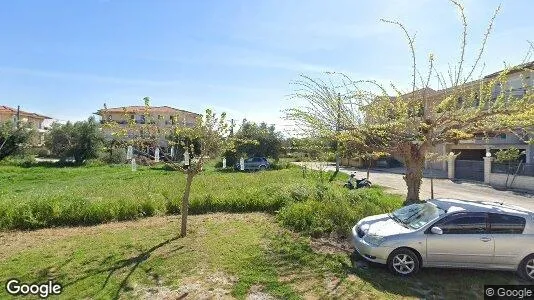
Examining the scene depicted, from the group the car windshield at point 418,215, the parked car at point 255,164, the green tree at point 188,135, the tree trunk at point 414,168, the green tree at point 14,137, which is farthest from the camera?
the green tree at point 14,137

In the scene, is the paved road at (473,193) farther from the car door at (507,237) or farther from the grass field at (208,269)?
the grass field at (208,269)

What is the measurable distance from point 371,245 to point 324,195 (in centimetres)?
478

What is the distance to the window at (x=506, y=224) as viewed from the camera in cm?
628

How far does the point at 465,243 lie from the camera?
6250 mm

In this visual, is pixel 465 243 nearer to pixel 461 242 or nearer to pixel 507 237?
pixel 461 242

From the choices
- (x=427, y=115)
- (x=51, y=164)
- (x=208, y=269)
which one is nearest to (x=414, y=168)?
(x=427, y=115)

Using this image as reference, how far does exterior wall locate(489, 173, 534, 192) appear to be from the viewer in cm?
2042

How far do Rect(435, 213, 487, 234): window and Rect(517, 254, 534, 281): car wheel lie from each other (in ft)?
2.84

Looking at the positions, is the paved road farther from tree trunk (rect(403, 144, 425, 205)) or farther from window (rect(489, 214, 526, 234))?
window (rect(489, 214, 526, 234))

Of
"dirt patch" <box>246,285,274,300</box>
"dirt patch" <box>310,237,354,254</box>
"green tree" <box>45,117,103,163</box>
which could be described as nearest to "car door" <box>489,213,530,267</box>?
"dirt patch" <box>310,237,354,254</box>

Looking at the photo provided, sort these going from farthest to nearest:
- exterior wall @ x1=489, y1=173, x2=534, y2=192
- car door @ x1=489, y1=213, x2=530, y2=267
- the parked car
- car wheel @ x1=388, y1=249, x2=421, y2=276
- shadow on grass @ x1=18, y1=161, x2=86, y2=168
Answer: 1. the parked car
2. shadow on grass @ x1=18, y1=161, x2=86, y2=168
3. exterior wall @ x1=489, y1=173, x2=534, y2=192
4. car wheel @ x1=388, y1=249, x2=421, y2=276
5. car door @ x1=489, y1=213, x2=530, y2=267

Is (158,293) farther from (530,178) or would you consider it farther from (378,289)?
(530,178)

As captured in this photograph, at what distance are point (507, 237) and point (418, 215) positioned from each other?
4.92 feet

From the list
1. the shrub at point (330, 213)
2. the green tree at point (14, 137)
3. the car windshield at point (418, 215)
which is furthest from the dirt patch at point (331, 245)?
the green tree at point (14, 137)
